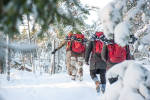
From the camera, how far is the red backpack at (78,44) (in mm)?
9766

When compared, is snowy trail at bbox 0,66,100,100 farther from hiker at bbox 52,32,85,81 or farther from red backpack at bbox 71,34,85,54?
red backpack at bbox 71,34,85,54

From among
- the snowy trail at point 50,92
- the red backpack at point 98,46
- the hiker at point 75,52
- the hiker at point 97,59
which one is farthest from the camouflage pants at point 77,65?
the red backpack at point 98,46

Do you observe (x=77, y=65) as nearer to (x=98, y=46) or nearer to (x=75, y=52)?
(x=75, y=52)

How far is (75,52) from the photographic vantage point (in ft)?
33.1

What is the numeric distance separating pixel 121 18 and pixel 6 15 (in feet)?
6.89

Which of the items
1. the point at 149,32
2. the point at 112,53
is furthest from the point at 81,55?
the point at 149,32

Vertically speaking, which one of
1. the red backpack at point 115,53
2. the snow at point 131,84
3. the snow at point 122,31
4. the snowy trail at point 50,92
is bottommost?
the snowy trail at point 50,92

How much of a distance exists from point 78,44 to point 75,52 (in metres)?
0.39

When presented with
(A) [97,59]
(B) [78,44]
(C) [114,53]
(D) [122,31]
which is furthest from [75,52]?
(D) [122,31]

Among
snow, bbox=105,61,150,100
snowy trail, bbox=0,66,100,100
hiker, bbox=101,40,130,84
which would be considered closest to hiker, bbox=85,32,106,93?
snowy trail, bbox=0,66,100,100

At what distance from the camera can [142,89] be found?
318cm

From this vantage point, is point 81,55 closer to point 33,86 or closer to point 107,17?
point 33,86

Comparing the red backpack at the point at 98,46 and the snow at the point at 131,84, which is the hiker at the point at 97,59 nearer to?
the red backpack at the point at 98,46

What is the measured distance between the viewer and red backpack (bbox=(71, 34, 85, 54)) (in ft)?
32.0
